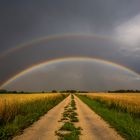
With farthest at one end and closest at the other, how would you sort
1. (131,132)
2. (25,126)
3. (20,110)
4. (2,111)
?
1. (20,110)
2. (2,111)
3. (25,126)
4. (131,132)

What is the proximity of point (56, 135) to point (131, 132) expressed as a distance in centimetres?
380

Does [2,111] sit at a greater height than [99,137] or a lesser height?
greater

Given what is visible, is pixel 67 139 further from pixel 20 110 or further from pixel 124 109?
pixel 124 109

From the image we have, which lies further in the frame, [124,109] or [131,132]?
[124,109]

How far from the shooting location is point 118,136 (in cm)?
1117

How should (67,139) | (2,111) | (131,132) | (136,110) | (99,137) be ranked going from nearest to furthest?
(67,139) → (99,137) → (131,132) → (2,111) → (136,110)

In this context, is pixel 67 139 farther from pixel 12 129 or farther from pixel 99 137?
pixel 12 129

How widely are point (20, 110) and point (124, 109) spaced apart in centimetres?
1179

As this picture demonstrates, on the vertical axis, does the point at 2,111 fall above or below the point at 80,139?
above

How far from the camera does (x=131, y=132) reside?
1159 centimetres

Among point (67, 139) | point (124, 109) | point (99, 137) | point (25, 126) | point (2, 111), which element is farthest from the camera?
point (124, 109)

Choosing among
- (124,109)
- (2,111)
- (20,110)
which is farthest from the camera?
(124,109)

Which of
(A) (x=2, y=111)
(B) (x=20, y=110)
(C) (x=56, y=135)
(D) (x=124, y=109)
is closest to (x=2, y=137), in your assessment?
(C) (x=56, y=135)

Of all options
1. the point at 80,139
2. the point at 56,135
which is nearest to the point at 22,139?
the point at 56,135
